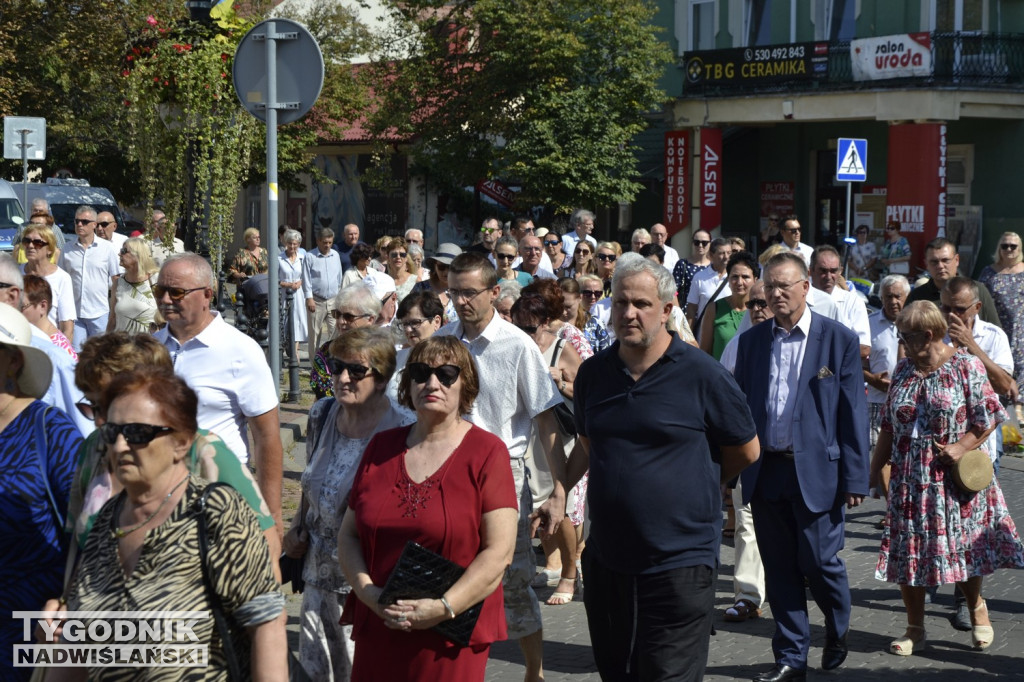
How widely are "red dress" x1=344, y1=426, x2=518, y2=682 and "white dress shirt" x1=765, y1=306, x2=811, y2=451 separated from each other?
7.80ft

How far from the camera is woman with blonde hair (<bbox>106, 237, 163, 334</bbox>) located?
11094 mm

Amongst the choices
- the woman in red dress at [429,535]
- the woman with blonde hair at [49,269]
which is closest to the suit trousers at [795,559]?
the woman in red dress at [429,535]

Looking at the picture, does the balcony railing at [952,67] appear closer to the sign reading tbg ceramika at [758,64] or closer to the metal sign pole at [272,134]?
the sign reading tbg ceramika at [758,64]

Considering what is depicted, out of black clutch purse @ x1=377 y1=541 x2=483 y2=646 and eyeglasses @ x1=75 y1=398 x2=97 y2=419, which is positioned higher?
eyeglasses @ x1=75 y1=398 x2=97 y2=419

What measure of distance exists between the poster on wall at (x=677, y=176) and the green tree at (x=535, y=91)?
1.61 m

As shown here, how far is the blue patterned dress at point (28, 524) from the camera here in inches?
165

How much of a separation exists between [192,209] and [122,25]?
1684cm

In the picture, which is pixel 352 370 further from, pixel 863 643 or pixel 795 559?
pixel 863 643

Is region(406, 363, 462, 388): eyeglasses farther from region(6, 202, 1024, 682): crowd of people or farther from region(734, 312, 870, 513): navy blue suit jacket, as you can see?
region(734, 312, 870, 513): navy blue suit jacket

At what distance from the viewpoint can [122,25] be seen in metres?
28.7

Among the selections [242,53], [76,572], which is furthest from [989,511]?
[242,53]

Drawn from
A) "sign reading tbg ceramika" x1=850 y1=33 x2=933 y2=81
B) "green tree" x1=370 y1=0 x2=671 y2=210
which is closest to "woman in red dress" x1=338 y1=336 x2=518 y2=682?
"green tree" x1=370 y1=0 x2=671 y2=210

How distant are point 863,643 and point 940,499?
0.88 m

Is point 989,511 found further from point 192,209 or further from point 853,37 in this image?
point 853,37
